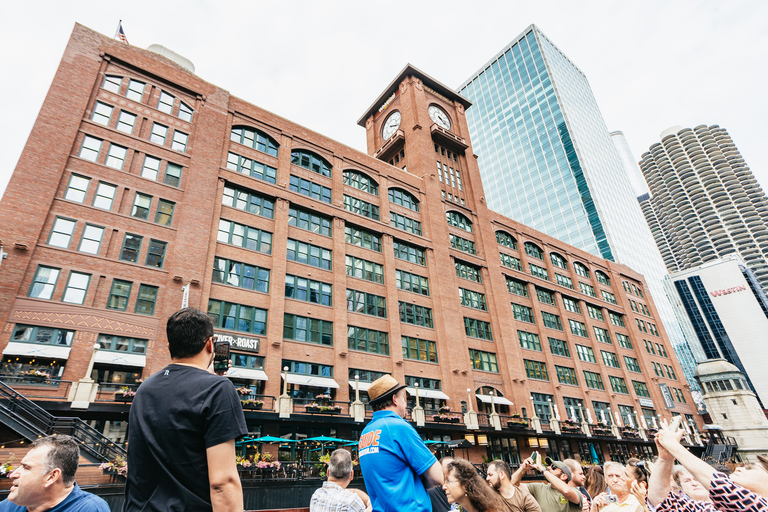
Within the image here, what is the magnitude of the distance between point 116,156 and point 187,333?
28.7 metres

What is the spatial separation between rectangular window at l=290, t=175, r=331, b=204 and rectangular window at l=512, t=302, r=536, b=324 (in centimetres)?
2302

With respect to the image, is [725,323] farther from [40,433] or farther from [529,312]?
[40,433]

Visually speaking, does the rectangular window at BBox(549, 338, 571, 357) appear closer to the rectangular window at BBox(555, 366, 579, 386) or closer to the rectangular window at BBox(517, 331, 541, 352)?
the rectangular window at BBox(555, 366, 579, 386)

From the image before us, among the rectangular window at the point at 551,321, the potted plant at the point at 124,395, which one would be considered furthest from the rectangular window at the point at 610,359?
the potted plant at the point at 124,395

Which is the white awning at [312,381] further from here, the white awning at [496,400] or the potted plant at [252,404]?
the white awning at [496,400]

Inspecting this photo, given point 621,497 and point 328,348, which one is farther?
point 328,348

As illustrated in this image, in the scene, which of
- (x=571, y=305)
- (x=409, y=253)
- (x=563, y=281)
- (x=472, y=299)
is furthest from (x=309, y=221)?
(x=571, y=305)

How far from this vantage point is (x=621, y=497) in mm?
5164

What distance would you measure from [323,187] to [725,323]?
117 metres

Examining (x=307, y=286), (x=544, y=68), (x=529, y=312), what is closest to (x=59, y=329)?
(x=307, y=286)

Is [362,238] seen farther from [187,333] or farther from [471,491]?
[187,333]

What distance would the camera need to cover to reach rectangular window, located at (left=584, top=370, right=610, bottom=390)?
45566mm

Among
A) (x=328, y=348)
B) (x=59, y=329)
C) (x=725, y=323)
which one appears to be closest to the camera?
(x=59, y=329)

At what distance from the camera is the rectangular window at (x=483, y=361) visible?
1459 inches
